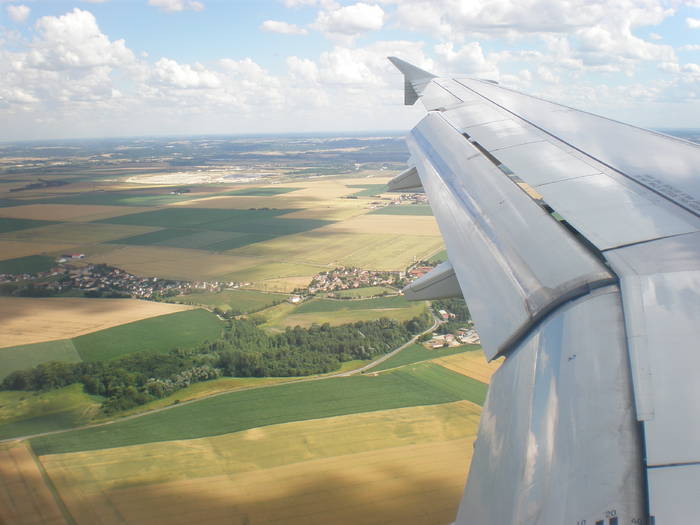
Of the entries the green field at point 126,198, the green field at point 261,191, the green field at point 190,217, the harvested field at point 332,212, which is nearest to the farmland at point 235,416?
the green field at point 190,217

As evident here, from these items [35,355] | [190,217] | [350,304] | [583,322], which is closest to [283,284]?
[350,304]

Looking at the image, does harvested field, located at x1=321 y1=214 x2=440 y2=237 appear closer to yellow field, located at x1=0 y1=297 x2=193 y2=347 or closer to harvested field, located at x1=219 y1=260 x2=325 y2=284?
harvested field, located at x1=219 y1=260 x2=325 y2=284

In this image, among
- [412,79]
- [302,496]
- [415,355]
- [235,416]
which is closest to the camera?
[412,79]

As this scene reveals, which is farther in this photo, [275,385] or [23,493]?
[275,385]

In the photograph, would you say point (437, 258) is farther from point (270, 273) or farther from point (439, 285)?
point (439, 285)

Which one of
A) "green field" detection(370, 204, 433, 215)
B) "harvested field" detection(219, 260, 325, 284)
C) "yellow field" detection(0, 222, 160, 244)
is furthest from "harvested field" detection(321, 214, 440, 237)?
"yellow field" detection(0, 222, 160, 244)

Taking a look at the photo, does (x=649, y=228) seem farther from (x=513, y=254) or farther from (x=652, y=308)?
(x=652, y=308)
